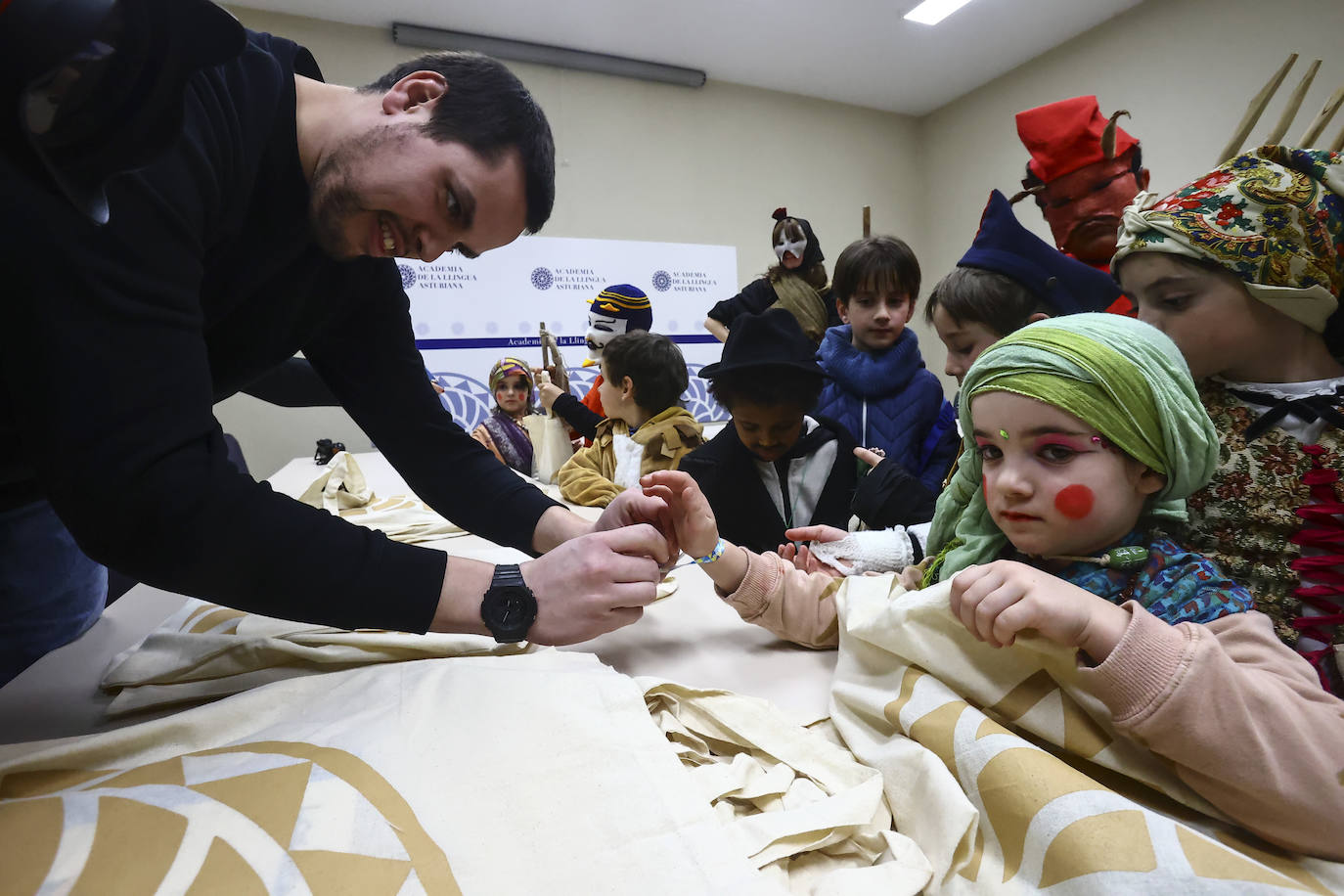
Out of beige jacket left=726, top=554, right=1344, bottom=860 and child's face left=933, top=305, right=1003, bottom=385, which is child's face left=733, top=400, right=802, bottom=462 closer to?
child's face left=933, top=305, right=1003, bottom=385

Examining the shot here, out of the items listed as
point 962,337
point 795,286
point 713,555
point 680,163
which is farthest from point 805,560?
point 680,163

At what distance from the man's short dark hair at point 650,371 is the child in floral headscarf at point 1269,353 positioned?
4.39 feet

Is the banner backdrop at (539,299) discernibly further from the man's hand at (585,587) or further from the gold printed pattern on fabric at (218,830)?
the gold printed pattern on fabric at (218,830)

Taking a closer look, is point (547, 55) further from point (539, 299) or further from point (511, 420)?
point (511, 420)

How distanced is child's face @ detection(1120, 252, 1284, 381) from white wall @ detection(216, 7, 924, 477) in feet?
12.8

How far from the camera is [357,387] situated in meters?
1.11

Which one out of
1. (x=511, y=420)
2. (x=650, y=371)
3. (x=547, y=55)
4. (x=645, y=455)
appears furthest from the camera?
(x=547, y=55)

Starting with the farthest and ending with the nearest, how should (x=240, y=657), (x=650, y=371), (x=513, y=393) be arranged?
1. (x=513, y=393)
2. (x=650, y=371)
3. (x=240, y=657)

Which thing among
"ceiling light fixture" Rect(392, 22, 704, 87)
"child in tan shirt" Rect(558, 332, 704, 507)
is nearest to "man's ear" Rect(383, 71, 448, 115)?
"child in tan shirt" Rect(558, 332, 704, 507)

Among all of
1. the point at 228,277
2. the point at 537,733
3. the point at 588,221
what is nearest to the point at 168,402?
the point at 228,277

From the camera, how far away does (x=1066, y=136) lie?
1637mm

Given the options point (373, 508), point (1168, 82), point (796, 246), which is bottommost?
point (373, 508)

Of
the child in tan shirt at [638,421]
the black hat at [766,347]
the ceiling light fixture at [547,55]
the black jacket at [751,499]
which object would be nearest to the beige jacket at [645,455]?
the child in tan shirt at [638,421]

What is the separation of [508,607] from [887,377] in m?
1.25
